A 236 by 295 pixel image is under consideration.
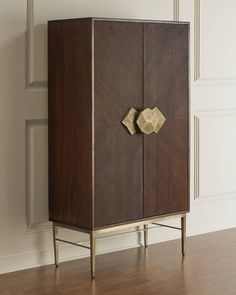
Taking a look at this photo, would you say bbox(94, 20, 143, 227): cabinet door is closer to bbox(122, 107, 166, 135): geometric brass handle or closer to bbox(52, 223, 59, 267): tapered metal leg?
bbox(122, 107, 166, 135): geometric brass handle

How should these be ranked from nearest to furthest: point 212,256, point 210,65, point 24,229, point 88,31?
point 88,31 < point 24,229 < point 212,256 < point 210,65

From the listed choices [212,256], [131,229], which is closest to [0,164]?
[131,229]

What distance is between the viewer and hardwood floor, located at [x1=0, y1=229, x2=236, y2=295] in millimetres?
4199

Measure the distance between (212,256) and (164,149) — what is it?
810 mm

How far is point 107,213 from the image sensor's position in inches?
174

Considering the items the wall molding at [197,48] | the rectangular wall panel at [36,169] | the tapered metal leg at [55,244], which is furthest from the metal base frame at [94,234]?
the wall molding at [197,48]

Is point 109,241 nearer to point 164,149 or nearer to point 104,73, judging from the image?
point 164,149

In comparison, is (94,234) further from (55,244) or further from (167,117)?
(167,117)

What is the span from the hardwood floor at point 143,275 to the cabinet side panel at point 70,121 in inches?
13.1

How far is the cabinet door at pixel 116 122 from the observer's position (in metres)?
4.32

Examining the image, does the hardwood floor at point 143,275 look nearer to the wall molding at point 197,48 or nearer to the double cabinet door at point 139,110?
the double cabinet door at point 139,110

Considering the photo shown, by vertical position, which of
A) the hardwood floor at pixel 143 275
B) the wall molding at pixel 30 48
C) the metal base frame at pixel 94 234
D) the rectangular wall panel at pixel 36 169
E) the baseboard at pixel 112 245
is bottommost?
the hardwood floor at pixel 143 275

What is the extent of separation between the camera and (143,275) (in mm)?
4488

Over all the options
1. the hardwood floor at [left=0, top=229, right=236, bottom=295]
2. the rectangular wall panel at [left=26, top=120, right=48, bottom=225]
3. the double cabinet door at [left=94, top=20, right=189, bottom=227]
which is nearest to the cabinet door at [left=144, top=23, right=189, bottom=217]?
the double cabinet door at [left=94, top=20, right=189, bottom=227]
